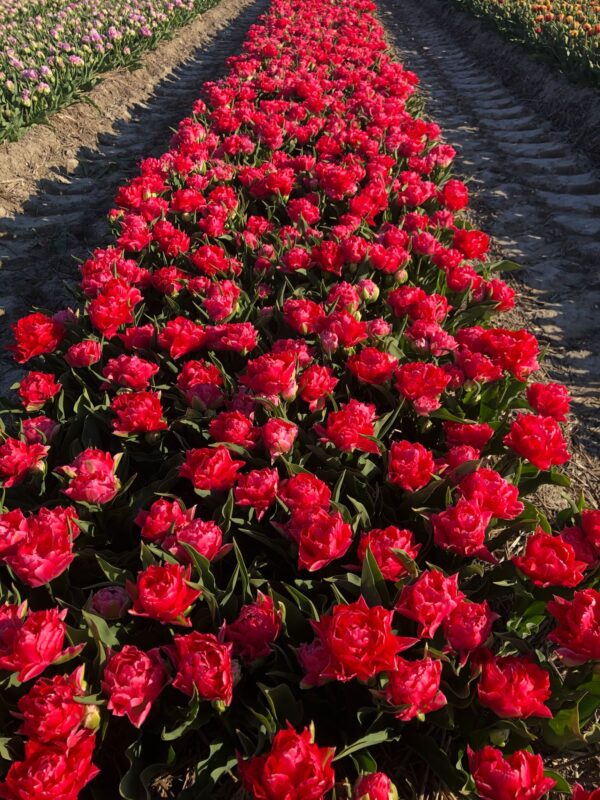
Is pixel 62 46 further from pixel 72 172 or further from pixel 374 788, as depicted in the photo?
pixel 374 788

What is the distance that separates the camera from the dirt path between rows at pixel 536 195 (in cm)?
397

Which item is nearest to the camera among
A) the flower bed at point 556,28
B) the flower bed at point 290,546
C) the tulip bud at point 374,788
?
the tulip bud at point 374,788

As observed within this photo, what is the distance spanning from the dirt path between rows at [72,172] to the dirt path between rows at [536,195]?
362 centimetres

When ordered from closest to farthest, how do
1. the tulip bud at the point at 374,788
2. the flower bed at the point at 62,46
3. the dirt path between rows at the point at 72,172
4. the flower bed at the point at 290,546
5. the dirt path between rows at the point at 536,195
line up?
the tulip bud at the point at 374,788, the flower bed at the point at 290,546, the dirt path between rows at the point at 536,195, the dirt path between rows at the point at 72,172, the flower bed at the point at 62,46

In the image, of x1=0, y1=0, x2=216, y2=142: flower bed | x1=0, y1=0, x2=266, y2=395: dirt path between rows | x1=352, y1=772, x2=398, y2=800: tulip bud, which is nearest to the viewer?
x1=352, y1=772, x2=398, y2=800: tulip bud

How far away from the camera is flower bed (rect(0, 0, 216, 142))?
7.08 meters

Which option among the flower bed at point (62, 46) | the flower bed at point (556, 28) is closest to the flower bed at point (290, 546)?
the flower bed at point (62, 46)

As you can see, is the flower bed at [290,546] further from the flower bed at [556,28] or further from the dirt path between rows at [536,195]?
the flower bed at [556,28]

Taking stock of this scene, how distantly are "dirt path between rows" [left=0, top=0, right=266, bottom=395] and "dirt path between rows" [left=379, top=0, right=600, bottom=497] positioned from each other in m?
3.62

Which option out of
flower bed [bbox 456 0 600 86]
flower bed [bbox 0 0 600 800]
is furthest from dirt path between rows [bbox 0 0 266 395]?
flower bed [bbox 456 0 600 86]

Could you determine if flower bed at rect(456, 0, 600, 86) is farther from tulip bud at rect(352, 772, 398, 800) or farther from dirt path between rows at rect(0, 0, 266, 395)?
tulip bud at rect(352, 772, 398, 800)

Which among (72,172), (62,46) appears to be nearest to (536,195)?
(72,172)

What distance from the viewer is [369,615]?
4.69 feet

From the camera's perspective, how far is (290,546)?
1978 millimetres
